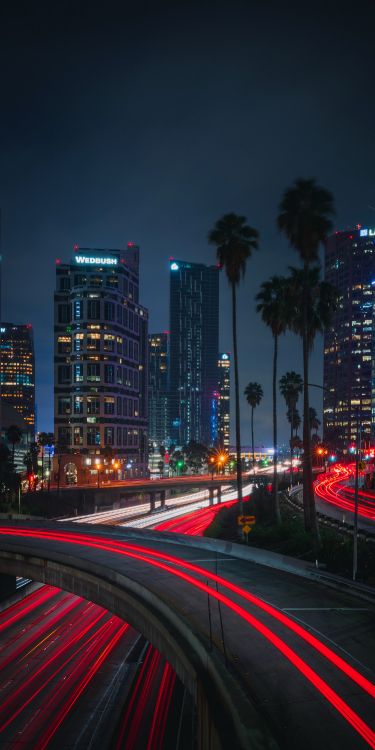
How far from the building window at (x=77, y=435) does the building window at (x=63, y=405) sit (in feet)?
26.4

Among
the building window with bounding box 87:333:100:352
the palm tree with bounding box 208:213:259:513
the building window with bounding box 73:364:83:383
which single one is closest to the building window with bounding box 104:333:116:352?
the building window with bounding box 87:333:100:352

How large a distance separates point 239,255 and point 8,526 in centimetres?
3434

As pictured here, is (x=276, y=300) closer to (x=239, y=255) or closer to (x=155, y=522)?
(x=239, y=255)

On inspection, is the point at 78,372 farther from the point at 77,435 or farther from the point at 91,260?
the point at 91,260

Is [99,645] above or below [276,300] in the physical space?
below

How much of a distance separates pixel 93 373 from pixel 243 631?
466ft

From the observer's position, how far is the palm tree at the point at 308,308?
36.8 m

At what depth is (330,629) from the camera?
62.7 feet

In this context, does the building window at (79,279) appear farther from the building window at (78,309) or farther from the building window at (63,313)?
the building window at (63,313)

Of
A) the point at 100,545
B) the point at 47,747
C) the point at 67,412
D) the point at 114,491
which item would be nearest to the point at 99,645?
the point at 100,545

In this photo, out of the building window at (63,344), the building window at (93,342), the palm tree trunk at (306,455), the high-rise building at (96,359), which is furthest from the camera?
the building window at (63,344)

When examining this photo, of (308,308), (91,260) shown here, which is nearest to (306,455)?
(308,308)

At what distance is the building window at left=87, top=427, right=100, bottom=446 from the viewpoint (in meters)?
155

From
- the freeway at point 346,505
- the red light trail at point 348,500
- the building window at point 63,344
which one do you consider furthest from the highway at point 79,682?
the building window at point 63,344
